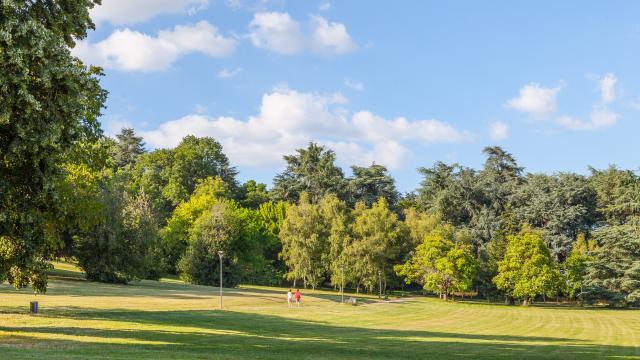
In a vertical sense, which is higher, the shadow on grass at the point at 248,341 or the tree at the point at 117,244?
the tree at the point at 117,244

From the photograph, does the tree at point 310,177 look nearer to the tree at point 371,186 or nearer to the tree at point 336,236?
the tree at point 371,186

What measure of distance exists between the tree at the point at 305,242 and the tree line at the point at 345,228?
191 mm

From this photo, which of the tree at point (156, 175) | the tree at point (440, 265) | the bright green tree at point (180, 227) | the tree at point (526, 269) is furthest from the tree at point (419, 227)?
the tree at point (156, 175)

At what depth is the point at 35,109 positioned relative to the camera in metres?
16.3

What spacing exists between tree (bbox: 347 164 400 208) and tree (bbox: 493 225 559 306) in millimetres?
26933

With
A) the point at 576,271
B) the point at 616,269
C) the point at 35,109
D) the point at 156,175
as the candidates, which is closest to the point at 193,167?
the point at 156,175

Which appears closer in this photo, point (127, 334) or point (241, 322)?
point (127, 334)

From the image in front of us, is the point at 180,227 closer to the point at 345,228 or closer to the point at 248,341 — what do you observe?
the point at 345,228

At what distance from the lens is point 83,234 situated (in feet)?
186

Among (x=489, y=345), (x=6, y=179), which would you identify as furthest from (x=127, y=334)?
(x=489, y=345)

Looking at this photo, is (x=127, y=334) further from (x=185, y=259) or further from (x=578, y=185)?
(x=578, y=185)

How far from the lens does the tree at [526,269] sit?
7569cm

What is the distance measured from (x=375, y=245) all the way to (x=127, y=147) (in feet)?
221

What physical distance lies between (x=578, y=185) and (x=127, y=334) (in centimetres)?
8023
